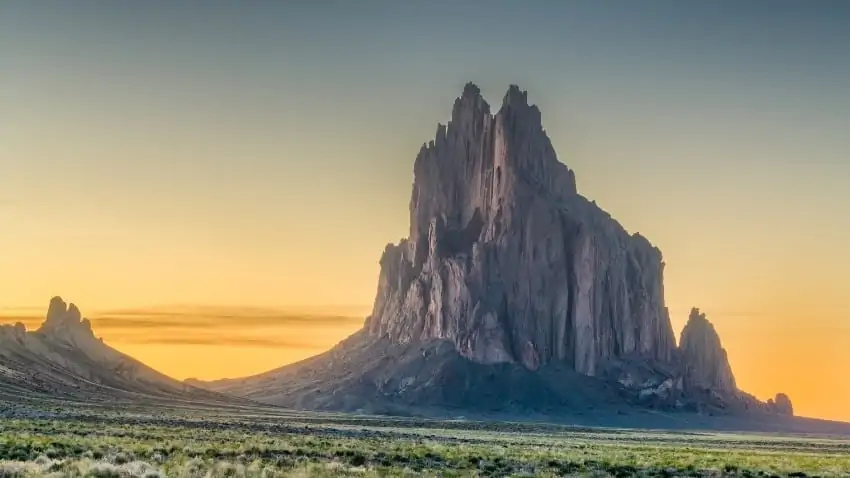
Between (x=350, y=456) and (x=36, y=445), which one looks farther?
(x=350, y=456)

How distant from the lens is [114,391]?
7781 inches

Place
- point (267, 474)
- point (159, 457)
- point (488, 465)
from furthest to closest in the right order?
point (488, 465) → point (159, 457) → point (267, 474)

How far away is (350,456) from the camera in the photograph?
151 feet

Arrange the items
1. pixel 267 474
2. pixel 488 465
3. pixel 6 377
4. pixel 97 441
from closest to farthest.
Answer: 1. pixel 267 474
2. pixel 488 465
3. pixel 97 441
4. pixel 6 377

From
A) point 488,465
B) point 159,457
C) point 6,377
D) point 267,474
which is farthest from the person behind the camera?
point 6,377

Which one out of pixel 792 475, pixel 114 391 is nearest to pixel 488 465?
pixel 792 475

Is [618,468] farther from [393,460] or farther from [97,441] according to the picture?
[97,441]

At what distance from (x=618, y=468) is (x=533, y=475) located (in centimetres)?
1036

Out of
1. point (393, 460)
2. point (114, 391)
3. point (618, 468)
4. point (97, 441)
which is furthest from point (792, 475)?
point (114, 391)

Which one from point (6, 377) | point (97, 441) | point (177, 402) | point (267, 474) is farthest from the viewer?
point (177, 402)

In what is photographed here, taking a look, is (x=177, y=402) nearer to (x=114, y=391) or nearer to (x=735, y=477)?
(x=114, y=391)

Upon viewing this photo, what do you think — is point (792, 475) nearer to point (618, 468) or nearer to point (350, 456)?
point (618, 468)

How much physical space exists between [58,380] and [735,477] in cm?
17584

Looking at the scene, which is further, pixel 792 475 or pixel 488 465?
pixel 792 475
